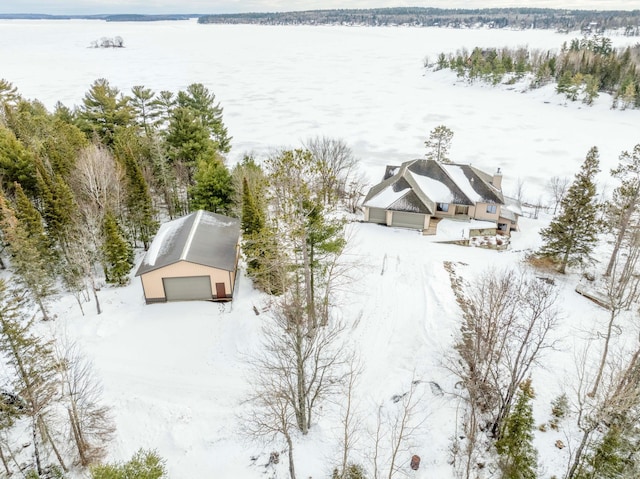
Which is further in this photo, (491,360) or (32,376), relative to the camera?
(491,360)

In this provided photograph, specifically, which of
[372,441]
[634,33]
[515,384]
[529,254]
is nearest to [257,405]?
[372,441]

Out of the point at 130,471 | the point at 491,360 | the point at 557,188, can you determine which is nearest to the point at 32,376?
the point at 130,471

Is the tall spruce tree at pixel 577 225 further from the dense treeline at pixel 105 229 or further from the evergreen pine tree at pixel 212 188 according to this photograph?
the evergreen pine tree at pixel 212 188

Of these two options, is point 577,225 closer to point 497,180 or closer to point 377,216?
point 497,180

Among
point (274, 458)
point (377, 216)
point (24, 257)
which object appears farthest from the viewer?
point (377, 216)

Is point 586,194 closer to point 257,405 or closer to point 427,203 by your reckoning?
point 427,203

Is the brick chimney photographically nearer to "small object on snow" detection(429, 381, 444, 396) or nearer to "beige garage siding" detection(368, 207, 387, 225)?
"beige garage siding" detection(368, 207, 387, 225)

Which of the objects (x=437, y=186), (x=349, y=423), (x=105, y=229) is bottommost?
(x=349, y=423)
